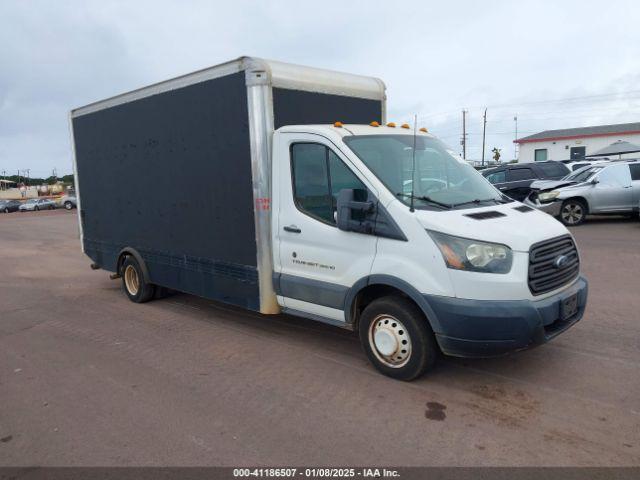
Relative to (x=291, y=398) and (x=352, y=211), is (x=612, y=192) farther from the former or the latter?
(x=291, y=398)

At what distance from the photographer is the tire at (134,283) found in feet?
24.5

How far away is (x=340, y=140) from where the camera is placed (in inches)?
184

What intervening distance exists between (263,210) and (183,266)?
189cm

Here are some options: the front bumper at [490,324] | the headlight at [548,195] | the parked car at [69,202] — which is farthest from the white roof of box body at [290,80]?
the parked car at [69,202]

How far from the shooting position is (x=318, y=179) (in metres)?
4.84

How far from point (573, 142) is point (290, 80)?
154 feet

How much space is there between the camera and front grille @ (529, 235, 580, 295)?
398cm

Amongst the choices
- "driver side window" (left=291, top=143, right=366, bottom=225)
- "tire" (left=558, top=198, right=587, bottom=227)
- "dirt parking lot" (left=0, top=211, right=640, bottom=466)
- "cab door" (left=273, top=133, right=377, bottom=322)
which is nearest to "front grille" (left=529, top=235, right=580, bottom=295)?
"dirt parking lot" (left=0, top=211, right=640, bottom=466)

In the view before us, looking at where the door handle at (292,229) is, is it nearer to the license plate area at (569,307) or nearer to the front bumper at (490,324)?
the front bumper at (490,324)

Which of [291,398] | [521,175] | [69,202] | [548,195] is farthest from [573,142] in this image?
[291,398]

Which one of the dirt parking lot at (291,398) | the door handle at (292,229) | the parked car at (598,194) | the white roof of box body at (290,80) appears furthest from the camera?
the parked car at (598,194)

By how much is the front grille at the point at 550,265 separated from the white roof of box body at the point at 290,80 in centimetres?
290

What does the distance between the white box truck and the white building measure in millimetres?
43757

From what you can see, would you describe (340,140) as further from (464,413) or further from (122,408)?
(122,408)
